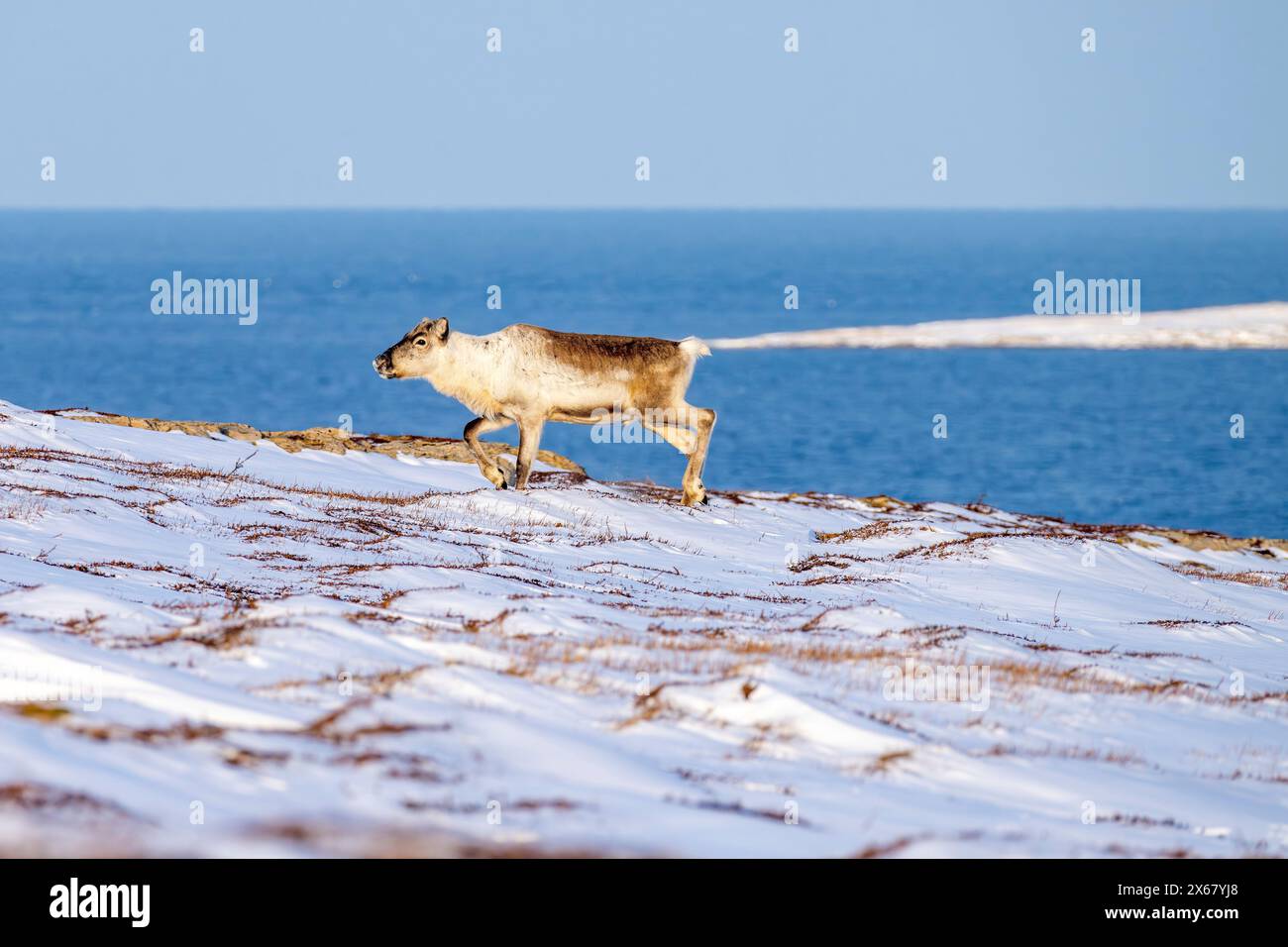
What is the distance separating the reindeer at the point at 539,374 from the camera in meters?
21.5

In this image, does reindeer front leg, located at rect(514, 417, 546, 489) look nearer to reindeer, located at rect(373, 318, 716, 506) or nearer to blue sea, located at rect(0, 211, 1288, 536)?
reindeer, located at rect(373, 318, 716, 506)

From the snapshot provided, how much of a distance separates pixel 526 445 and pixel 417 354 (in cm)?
204

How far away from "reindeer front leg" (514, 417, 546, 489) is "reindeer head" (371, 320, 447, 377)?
1.59 meters

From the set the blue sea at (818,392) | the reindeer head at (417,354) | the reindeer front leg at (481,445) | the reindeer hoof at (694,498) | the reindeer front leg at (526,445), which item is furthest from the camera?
the blue sea at (818,392)

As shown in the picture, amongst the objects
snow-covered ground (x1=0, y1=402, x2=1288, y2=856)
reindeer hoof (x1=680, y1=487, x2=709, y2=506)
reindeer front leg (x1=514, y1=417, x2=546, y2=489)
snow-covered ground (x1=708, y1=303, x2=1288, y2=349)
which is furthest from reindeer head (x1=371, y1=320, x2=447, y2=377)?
snow-covered ground (x1=708, y1=303, x2=1288, y2=349)

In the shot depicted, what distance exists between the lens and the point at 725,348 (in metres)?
144

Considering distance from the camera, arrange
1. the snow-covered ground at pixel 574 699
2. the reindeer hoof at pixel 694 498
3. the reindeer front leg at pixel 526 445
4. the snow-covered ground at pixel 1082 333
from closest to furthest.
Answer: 1. the snow-covered ground at pixel 574 699
2. the reindeer front leg at pixel 526 445
3. the reindeer hoof at pixel 694 498
4. the snow-covered ground at pixel 1082 333

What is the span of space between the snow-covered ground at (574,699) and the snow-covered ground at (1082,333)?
306 ft

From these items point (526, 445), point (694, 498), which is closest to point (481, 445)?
point (526, 445)

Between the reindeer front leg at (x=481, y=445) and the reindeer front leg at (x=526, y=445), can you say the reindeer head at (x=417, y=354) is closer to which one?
the reindeer front leg at (x=481, y=445)


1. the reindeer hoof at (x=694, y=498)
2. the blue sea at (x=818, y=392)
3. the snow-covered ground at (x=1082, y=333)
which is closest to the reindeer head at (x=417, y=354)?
the reindeer hoof at (x=694, y=498)

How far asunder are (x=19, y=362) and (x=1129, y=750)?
122500mm

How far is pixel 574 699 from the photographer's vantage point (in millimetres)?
9383
